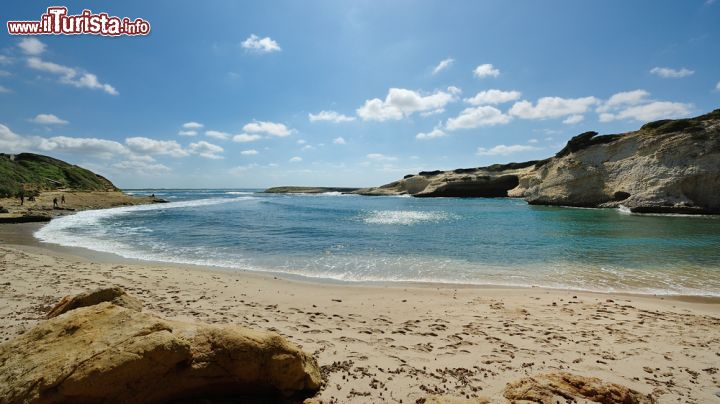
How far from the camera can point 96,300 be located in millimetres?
5277

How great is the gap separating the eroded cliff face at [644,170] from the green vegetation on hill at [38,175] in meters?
73.3

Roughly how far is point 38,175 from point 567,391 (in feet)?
267

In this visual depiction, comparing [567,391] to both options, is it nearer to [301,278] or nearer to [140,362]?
[140,362]

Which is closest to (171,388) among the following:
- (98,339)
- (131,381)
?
(131,381)

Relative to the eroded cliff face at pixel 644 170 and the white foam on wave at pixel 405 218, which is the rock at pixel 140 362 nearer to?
the white foam on wave at pixel 405 218

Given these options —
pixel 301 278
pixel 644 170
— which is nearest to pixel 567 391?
pixel 301 278

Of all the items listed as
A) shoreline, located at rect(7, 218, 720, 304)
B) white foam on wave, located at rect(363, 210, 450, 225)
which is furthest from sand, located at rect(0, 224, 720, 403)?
white foam on wave, located at rect(363, 210, 450, 225)

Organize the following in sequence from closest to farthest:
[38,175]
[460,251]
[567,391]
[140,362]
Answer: [140,362] → [567,391] → [460,251] → [38,175]

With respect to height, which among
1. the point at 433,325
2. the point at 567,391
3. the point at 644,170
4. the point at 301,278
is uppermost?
the point at 644,170

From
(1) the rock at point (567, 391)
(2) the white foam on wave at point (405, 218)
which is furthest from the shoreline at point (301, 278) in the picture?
(2) the white foam on wave at point (405, 218)

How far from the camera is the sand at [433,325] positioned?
15.9 ft

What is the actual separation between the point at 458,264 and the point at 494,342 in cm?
763

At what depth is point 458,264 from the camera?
44.7 feet

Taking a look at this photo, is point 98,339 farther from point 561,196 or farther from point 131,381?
point 561,196
